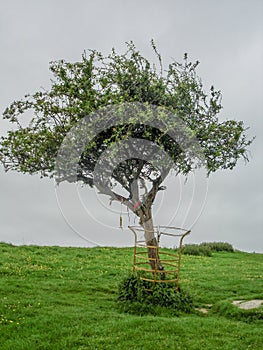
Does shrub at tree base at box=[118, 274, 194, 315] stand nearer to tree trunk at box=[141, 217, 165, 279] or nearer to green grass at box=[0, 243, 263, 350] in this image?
green grass at box=[0, 243, 263, 350]

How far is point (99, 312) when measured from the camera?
1384 cm

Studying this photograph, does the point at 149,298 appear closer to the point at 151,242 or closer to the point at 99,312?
the point at 99,312

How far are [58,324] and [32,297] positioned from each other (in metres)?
3.35

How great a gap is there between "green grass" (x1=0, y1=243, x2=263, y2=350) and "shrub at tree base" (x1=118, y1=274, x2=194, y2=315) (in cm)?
38

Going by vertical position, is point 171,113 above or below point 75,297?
above

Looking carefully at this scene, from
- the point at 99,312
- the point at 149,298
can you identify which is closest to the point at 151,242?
the point at 149,298

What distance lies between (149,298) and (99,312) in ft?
5.77

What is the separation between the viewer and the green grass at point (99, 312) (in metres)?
11.4

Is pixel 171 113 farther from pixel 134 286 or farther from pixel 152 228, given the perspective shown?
pixel 134 286

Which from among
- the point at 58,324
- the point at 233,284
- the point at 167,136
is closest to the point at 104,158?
the point at 167,136

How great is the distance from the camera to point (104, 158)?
1470cm

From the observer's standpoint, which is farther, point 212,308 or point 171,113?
point 212,308

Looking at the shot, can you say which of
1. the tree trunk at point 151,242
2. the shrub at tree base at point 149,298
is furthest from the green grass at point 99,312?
the tree trunk at point 151,242

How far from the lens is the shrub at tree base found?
1429 centimetres
